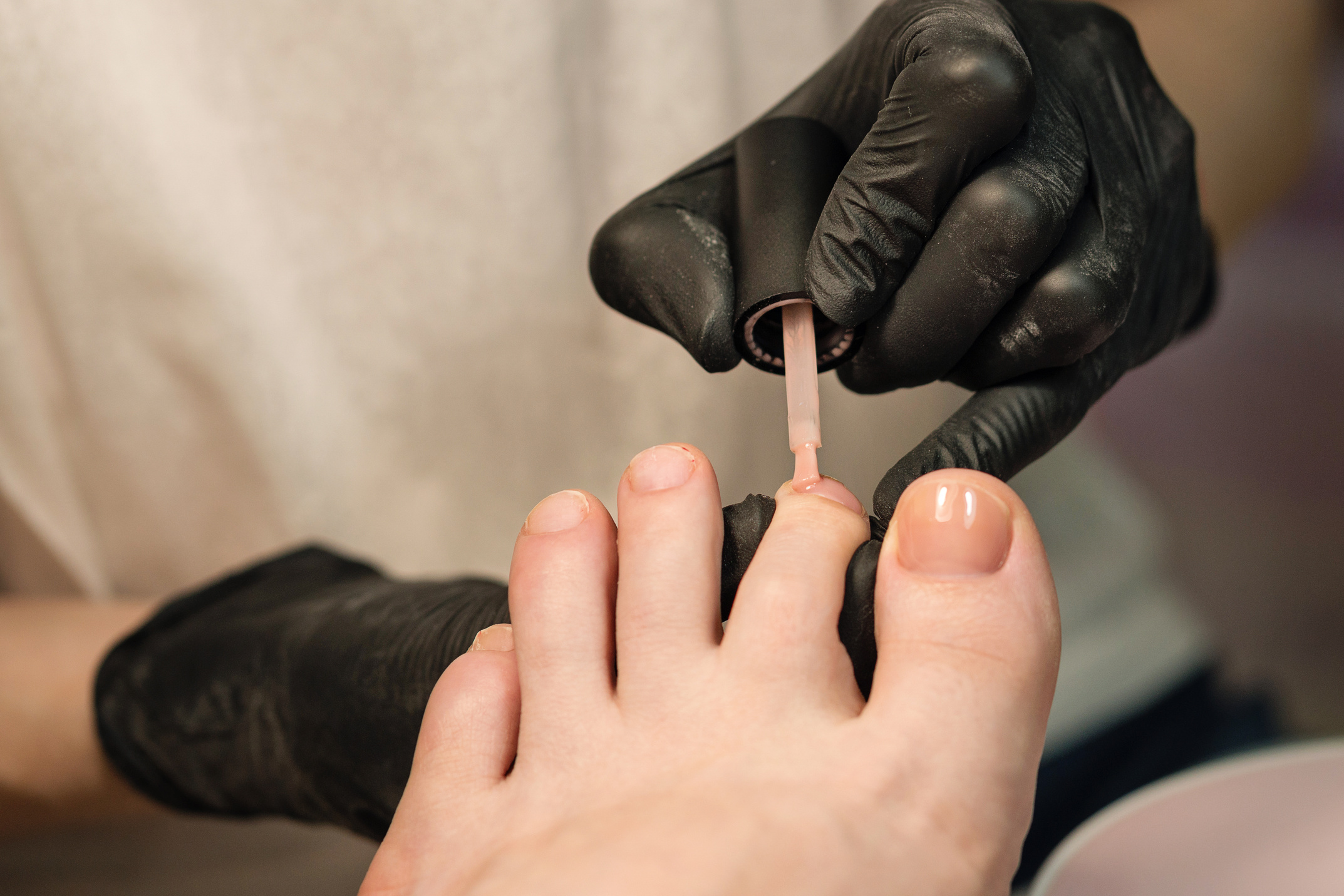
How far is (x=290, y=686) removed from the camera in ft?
1.87

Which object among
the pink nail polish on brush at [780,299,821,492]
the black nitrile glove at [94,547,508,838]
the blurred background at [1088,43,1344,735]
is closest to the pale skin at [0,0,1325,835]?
the black nitrile glove at [94,547,508,838]

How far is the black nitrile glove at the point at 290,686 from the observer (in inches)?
20.0

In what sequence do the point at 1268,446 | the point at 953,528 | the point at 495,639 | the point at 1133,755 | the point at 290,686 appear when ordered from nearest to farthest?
the point at 953,528 → the point at 495,639 → the point at 290,686 → the point at 1133,755 → the point at 1268,446

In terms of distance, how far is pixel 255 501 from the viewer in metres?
0.81

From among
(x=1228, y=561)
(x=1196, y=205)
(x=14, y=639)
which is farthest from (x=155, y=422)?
(x=1228, y=561)

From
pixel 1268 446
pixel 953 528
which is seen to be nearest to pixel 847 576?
pixel 953 528

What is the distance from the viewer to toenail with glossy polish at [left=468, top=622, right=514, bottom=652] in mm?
461

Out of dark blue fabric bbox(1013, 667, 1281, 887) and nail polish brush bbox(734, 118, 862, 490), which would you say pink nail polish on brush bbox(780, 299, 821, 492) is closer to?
nail polish brush bbox(734, 118, 862, 490)

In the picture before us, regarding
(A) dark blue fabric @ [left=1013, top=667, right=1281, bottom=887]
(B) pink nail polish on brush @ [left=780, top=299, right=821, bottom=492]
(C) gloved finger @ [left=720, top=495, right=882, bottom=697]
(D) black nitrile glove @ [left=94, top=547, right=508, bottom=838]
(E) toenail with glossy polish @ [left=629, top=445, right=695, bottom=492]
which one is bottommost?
(A) dark blue fabric @ [left=1013, top=667, right=1281, bottom=887]

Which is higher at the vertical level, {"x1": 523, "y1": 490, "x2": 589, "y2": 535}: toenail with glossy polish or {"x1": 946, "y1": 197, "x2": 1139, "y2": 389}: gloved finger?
{"x1": 946, "y1": 197, "x2": 1139, "y2": 389}: gloved finger

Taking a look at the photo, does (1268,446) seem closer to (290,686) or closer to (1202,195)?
(1202,195)

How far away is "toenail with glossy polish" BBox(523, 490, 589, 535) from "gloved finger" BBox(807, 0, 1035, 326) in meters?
0.16

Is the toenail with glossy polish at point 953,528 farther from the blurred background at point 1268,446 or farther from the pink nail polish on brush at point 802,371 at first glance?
the blurred background at point 1268,446

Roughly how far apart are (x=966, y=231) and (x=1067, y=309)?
2.6 inches
